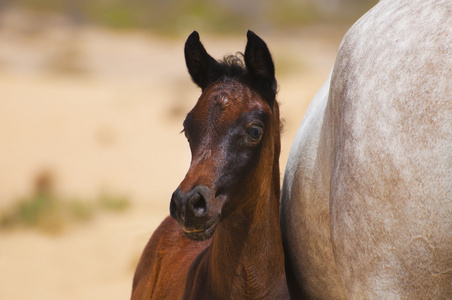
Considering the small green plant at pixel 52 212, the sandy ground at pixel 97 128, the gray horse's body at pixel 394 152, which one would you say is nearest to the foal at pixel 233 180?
the gray horse's body at pixel 394 152

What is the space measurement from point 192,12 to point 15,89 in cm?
973

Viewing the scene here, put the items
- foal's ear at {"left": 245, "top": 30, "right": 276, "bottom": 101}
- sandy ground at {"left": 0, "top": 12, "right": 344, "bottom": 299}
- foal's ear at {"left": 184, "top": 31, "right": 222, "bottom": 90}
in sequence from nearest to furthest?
foal's ear at {"left": 245, "top": 30, "right": 276, "bottom": 101} → foal's ear at {"left": 184, "top": 31, "right": 222, "bottom": 90} → sandy ground at {"left": 0, "top": 12, "right": 344, "bottom": 299}

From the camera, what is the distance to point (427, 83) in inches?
59.4

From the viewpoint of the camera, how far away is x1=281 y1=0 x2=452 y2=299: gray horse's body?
1.49 meters

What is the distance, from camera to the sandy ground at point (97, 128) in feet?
22.9

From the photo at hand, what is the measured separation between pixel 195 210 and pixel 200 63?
0.78 metres

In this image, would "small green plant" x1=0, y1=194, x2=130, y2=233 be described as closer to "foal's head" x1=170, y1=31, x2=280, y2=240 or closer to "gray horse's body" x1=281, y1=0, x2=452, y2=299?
"foal's head" x1=170, y1=31, x2=280, y2=240

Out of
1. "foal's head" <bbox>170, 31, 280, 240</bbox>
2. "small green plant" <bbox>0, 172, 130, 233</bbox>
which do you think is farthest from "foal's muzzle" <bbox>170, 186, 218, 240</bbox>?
"small green plant" <bbox>0, 172, 130, 233</bbox>

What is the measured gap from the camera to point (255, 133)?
2105 millimetres

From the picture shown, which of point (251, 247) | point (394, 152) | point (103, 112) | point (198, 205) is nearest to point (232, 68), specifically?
point (198, 205)

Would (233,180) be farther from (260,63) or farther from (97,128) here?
(97,128)

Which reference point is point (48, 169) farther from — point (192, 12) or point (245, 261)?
point (192, 12)

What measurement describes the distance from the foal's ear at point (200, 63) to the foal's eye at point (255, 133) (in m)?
0.34

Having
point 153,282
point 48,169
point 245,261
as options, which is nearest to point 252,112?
point 245,261
